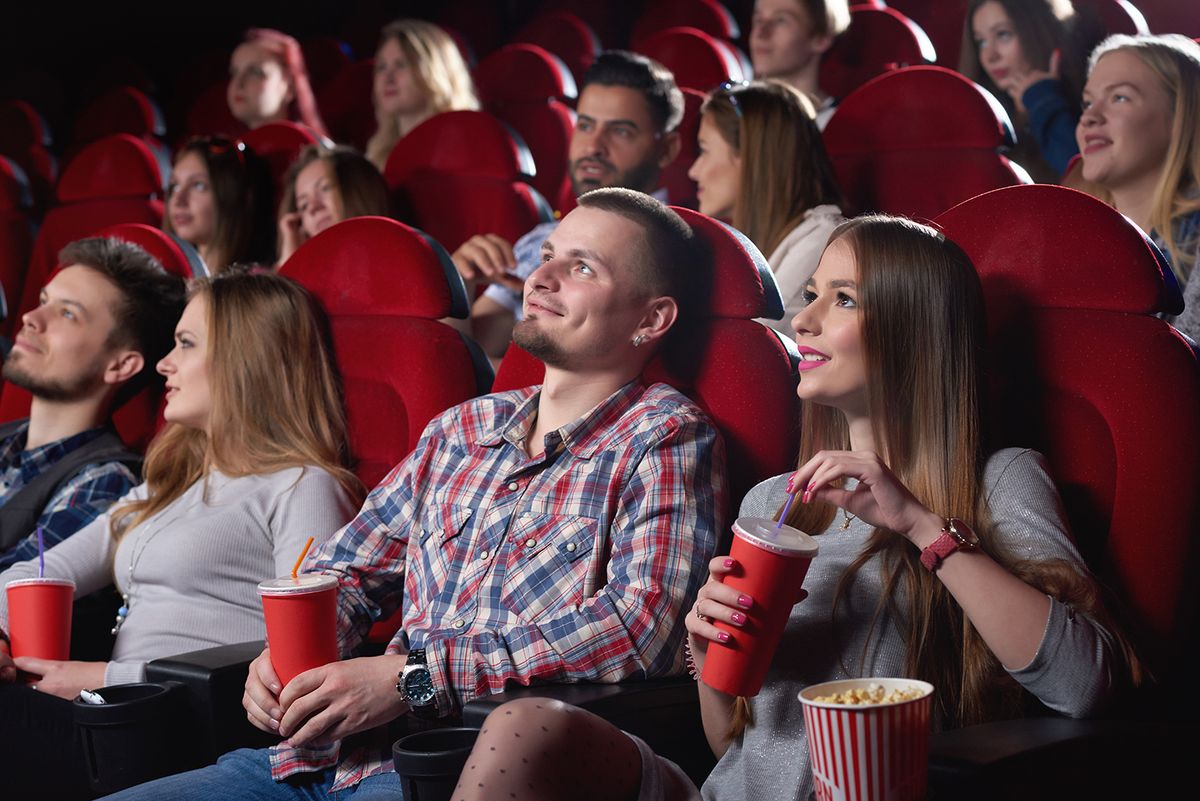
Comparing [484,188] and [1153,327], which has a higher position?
[484,188]

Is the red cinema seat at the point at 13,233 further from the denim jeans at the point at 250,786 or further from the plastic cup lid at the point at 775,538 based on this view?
the plastic cup lid at the point at 775,538

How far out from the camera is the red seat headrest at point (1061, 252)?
Result: 116 centimetres

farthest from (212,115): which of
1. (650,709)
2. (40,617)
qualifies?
(650,709)

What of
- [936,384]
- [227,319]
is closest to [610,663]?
[936,384]

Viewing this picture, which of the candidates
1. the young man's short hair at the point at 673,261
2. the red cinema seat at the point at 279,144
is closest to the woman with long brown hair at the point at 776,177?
the young man's short hair at the point at 673,261

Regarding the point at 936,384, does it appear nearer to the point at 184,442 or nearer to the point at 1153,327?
the point at 1153,327

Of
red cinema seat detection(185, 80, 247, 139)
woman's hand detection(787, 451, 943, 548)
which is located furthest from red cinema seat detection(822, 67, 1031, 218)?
red cinema seat detection(185, 80, 247, 139)

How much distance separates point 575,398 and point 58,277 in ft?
3.34

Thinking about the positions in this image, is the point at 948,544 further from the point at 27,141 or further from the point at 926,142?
the point at 27,141

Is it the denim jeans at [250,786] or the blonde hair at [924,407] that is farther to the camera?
the denim jeans at [250,786]

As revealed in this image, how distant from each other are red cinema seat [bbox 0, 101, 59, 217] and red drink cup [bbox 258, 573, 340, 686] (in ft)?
10.4

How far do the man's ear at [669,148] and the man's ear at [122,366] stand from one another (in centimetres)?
109

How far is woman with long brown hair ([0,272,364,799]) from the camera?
55.8 inches

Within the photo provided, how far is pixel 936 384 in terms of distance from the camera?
44.9 inches
